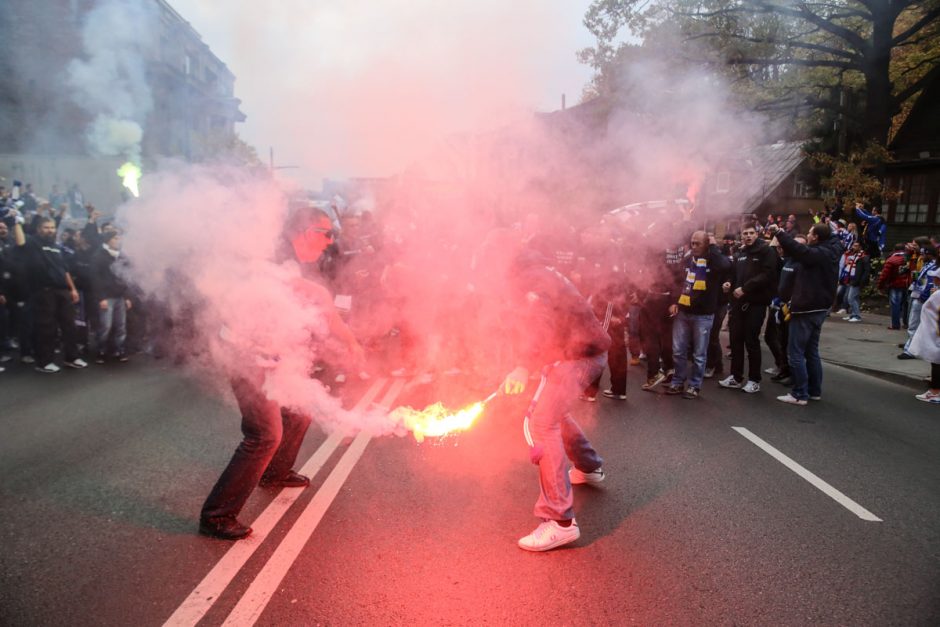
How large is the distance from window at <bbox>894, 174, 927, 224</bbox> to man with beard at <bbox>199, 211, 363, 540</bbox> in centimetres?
2526

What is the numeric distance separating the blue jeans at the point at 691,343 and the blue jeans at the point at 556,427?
3.64m

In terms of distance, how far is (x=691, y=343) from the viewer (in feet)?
24.4

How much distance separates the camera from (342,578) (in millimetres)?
3078

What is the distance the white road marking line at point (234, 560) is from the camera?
2.77 m

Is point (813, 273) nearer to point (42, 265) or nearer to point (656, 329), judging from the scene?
point (656, 329)

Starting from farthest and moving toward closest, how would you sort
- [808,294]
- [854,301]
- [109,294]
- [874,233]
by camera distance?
1. [874,233]
2. [854,301]
3. [109,294]
4. [808,294]

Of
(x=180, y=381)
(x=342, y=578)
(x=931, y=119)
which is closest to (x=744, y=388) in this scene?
(x=342, y=578)

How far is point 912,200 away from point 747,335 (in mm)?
20623

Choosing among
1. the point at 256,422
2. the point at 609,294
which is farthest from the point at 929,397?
the point at 256,422

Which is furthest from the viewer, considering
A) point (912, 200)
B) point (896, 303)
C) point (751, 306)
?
point (912, 200)

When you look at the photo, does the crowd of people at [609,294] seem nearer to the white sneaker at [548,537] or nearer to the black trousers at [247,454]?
the black trousers at [247,454]

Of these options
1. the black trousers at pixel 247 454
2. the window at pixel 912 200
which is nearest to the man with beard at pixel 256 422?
the black trousers at pixel 247 454

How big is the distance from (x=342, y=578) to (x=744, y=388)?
247 inches

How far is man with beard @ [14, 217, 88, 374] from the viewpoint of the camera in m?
8.24
